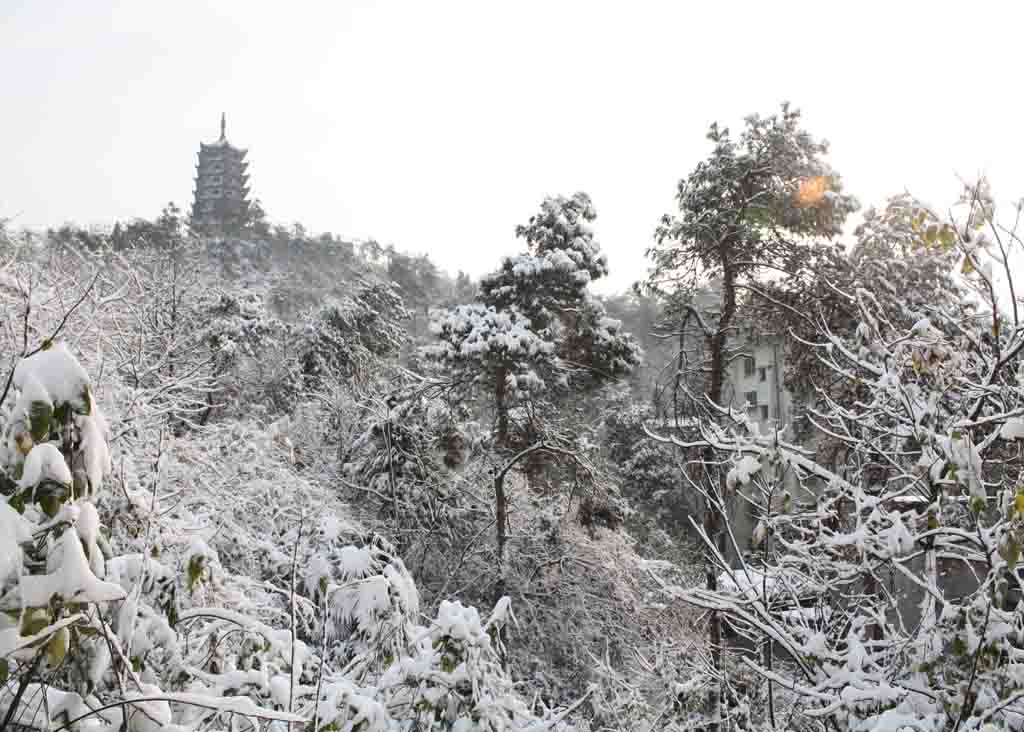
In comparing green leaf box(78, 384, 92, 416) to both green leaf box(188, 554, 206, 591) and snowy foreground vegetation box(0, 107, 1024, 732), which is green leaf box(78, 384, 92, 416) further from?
green leaf box(188, 554, 206, 591)

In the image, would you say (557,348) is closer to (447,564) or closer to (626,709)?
(447,564)

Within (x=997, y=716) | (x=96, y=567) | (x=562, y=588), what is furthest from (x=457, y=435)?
(x=96, y=567)

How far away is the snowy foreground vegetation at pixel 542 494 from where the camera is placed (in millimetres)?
2062

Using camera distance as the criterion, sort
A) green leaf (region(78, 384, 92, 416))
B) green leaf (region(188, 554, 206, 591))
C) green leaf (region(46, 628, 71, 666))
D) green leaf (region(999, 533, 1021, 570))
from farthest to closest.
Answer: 1. green leaf (region(188, 554, 206, 591))
2. green leaf (region(999, 533, 1021, 570))
3. green leaf (region(78, 384, 92, 416))
4. green leaf (region(46, 628, 71, 666))

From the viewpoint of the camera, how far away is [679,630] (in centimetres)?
1155

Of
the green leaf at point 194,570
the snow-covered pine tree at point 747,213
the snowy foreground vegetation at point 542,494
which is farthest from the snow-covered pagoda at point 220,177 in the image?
the green leaf at point 194,570

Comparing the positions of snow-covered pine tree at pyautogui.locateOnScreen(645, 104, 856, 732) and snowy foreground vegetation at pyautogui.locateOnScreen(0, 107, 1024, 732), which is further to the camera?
snow-covered pine tree at pyautogui.locateOnScreen(645, 104, 856, 732)

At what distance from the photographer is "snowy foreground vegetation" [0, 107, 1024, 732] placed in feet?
6.77

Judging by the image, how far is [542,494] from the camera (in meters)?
13.5

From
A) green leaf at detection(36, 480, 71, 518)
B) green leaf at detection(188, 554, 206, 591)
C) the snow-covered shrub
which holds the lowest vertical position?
green leaf at detection(188, 554, 206, 591)

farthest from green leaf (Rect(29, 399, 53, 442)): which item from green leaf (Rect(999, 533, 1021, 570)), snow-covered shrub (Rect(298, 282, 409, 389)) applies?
snow-covered shrub (Rect(298, 282, 409, 389))

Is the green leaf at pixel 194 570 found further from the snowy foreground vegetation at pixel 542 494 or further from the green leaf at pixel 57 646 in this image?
the green leaf at pixel 57 646

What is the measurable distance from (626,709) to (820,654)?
6041 millimetres

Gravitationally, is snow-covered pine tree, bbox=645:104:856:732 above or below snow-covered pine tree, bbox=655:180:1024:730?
above
